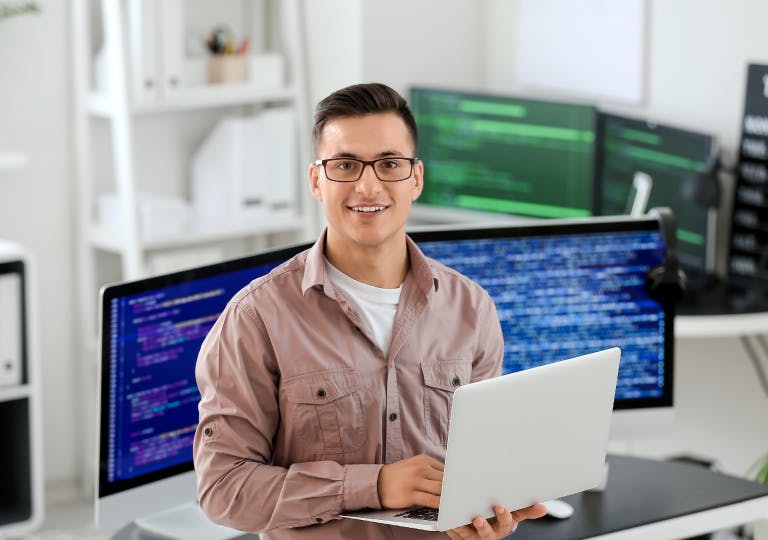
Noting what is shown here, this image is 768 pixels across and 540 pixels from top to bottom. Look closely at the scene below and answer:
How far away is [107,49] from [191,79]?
26cm

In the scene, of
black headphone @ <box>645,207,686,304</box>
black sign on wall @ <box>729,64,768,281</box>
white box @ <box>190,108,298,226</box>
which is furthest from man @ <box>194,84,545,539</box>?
white box @ <box>190,108,298,226</box>

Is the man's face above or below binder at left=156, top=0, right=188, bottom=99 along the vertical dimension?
below

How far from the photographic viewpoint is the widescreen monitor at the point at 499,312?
1.97m

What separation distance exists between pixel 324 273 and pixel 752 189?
1899 mm

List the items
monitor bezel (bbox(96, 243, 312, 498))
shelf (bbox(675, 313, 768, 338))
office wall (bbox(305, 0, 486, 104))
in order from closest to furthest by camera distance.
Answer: monitor bezel (bbox(96, 243, 312, 498)), shelf (bbox(675, 313, 768, 338)), office wall (bbox(305, 0, 486, 104))

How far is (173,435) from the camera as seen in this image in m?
2.05

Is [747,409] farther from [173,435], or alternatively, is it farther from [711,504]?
[173,435]

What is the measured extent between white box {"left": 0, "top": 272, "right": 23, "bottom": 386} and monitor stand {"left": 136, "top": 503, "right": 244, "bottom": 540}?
3.77 ft

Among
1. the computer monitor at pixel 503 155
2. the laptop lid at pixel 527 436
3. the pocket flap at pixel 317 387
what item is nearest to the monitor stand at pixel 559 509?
the laptop lid at pixel 527 436

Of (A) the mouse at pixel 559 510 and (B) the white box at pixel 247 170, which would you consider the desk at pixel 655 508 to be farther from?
(B) the white box at pixel 247 170

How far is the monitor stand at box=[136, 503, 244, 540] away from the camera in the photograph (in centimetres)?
207

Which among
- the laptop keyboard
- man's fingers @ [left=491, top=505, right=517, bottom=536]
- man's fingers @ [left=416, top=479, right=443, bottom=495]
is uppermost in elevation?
man's fingers @ [left=416, top=479, right=443, bottom=495]

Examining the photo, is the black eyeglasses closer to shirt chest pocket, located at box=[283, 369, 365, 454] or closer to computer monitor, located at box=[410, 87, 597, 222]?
shirt chest pocket, located at box=[283, 369, 365, 454]

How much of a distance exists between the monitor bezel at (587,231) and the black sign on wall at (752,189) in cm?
110
